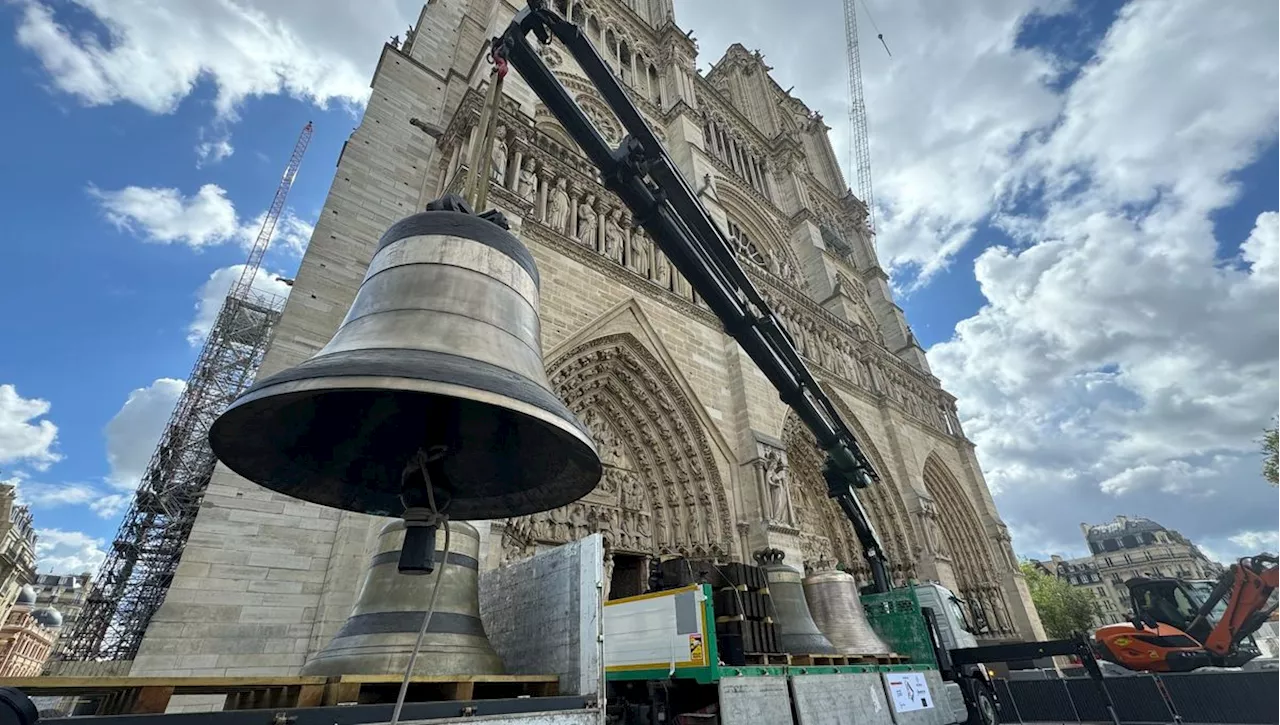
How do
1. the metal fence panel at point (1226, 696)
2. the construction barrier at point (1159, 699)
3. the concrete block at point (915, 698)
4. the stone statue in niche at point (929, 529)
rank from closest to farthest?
the concrete block at point (915, 698), the metal fence panel at point (1226, 696), the construction barrier at point (1159, 699), the stone statue in niche at point (929, 529)

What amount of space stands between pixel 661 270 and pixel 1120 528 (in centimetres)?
8350

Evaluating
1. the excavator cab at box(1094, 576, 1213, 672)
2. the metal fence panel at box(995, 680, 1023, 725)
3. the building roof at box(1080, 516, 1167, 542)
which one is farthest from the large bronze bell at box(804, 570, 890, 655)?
the building roof at box(1080, 516, 1167, 542)

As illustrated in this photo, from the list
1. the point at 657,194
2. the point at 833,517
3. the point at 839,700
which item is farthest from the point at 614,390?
the point at 833,517

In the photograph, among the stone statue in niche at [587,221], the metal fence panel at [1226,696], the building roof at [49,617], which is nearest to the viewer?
the metal fence panel at [1226,696]

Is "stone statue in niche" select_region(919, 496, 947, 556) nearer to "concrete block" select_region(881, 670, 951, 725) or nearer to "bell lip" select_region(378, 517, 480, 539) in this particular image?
"concrete block" select_region(881, 670, 951, 725)

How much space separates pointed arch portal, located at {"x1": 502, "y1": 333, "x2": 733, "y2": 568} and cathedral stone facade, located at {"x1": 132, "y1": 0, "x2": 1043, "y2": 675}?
1.5 inches

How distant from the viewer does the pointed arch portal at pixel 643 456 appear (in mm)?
9062

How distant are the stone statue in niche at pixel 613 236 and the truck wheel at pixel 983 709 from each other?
897 cm

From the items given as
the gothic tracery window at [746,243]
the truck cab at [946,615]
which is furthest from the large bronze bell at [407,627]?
the gothic tracery window at [746,243]

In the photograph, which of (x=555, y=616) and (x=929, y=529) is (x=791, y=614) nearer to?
(x=555, y=616)

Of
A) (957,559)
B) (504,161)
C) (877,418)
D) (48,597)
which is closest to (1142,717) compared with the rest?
(957,559)

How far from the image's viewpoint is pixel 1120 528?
67.3 m

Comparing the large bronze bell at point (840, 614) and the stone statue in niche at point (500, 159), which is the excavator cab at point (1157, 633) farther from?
the stone statue in niche at point (500, 159)

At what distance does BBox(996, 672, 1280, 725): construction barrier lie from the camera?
8867 millimetres
